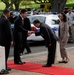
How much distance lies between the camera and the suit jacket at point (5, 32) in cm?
996

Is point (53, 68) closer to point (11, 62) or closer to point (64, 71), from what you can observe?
point (64, 71)

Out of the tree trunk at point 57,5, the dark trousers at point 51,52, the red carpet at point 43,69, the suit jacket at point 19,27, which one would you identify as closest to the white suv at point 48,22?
the suit jacket at point 19,27

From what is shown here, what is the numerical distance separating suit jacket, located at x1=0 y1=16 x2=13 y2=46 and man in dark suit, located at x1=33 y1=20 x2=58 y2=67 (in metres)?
0.96

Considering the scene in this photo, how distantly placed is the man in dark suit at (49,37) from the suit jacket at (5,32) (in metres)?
0.96

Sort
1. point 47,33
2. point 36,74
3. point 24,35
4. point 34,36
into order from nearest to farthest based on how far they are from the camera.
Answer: point 36,74, point 47,33, point 24,35, point 34,36

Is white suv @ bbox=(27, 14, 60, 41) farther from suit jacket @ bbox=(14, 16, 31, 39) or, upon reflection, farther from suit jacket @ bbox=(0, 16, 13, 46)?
suit jacket @ bbox=(0, 16, 13, 46)

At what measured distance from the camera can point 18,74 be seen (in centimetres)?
984

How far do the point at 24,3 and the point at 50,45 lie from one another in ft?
238

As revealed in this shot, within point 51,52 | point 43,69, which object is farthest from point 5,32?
point 51,52

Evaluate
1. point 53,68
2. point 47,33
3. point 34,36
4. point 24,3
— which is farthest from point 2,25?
point 24,3

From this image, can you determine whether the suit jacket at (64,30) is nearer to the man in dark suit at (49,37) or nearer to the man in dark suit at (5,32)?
the man in dark suit at (49,37)

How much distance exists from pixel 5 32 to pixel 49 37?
59.0 inches

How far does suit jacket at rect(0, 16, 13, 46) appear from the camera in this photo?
9.96m

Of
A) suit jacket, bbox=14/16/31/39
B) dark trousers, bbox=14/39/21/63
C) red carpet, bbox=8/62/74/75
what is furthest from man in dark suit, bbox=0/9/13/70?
suit jacket, bbox=14/16/31/39
